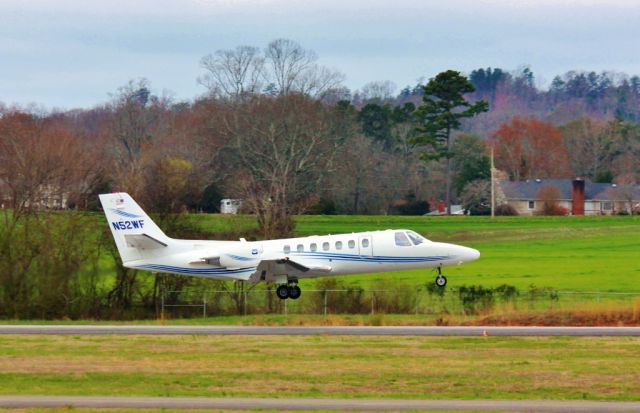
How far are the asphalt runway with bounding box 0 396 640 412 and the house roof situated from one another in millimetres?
126345

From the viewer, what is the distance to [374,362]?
4062 centimetres

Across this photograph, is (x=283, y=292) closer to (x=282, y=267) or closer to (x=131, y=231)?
(x=282, y=267)

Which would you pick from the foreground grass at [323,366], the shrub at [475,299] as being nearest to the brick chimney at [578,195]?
the shrub at [475,299]

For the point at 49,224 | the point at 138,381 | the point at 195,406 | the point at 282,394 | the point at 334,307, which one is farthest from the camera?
the point at 49,224

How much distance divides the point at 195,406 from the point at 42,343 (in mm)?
17285

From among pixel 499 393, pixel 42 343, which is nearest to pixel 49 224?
pixel 42 343

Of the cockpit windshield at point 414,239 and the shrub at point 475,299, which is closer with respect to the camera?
the cockpit windshield at point 414,239

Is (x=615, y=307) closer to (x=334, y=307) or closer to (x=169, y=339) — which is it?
(x=334, y=307)

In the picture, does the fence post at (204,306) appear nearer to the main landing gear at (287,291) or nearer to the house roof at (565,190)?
the main landing gear at (287,291)

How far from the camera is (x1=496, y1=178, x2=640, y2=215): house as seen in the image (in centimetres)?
15675

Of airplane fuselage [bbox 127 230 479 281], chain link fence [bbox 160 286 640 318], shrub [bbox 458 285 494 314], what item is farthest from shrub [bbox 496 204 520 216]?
airplane fuselage [bbox 127 230 479 281]

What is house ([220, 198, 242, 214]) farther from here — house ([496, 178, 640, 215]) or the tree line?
house ([496, 178, 640, 215])

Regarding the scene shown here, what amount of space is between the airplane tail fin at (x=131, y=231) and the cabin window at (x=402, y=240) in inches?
393

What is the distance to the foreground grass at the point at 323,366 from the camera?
114ft
